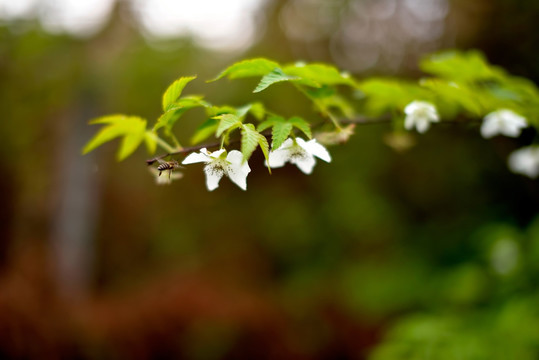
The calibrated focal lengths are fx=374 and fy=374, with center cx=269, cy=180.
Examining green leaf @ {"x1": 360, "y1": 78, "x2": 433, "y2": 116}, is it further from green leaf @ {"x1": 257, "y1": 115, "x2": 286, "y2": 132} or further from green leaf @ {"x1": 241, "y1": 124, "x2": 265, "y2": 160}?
green leaf @ {"x1": 241, "y1": 124, "x2": 265, "y2": 160}

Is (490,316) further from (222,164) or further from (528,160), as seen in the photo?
(222,164)

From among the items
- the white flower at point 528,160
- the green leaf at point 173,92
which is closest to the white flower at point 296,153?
the green leaf at point 173,92

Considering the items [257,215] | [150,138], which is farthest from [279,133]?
[257,215]

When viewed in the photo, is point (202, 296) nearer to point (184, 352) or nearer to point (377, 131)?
point (184, 352)

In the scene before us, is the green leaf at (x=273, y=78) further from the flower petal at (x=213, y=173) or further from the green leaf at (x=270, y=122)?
the flower petal at (x=213, y=173)

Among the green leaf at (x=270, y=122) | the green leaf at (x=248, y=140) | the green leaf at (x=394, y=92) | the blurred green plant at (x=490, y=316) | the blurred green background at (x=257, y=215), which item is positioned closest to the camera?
the green leaf at (x=248, y=140)
